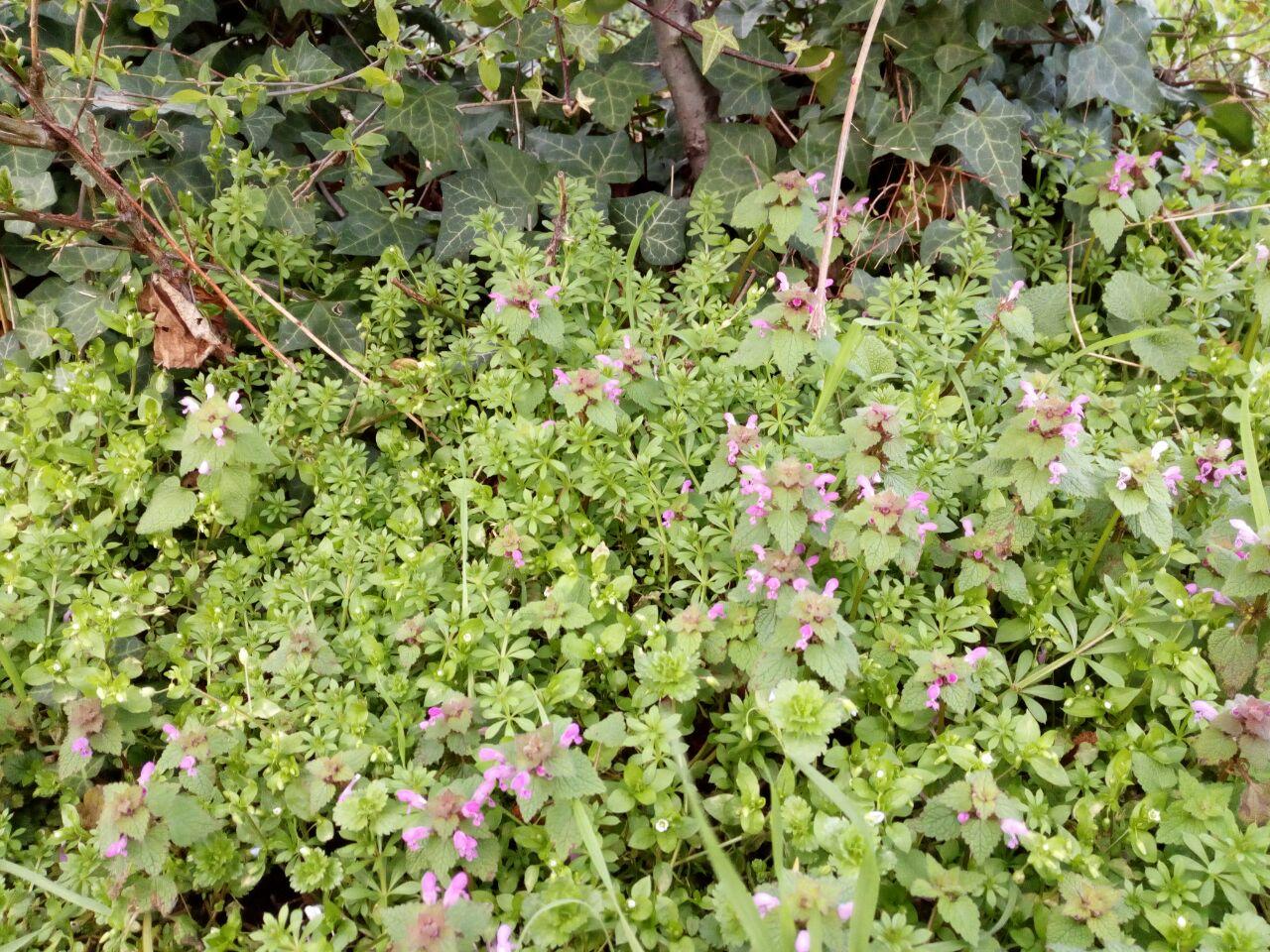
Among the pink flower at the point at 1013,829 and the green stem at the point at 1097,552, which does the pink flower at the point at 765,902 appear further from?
the green stem at the point at 1097,552

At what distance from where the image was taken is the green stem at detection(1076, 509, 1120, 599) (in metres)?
2.01

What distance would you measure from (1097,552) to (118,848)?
2035 millimetres

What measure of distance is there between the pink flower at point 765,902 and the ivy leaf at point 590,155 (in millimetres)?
2303

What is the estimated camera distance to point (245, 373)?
104 inches

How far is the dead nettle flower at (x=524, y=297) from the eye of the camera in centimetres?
216

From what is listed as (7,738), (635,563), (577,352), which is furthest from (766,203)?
(7,738)

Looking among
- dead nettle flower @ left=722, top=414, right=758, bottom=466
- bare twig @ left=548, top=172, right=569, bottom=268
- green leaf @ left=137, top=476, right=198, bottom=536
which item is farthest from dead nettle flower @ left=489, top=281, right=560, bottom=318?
green leaf @ left=137, top=476, right=198, bottom=536

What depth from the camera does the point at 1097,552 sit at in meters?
2.06

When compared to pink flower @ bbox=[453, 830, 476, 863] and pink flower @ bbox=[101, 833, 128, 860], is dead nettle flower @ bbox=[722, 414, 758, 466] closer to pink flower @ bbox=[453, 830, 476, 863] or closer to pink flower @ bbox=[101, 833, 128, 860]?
pink flower @ bbox=[453, 830, 476, 863]

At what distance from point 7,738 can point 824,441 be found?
1891 mm

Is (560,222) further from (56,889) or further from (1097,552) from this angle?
(56,889)

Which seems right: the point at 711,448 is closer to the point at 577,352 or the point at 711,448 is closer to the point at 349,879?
the point at 577,352

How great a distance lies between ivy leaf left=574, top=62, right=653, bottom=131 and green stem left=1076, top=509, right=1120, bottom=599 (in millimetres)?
1886

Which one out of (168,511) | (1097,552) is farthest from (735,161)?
(168,511)
